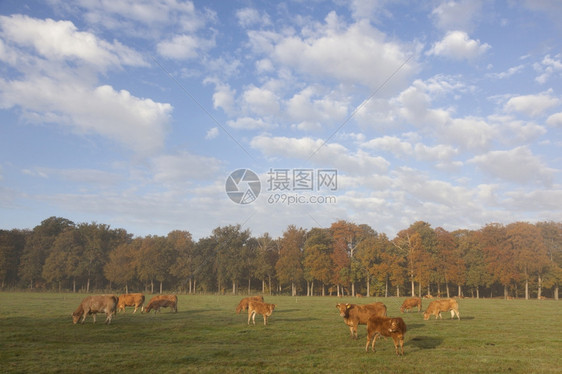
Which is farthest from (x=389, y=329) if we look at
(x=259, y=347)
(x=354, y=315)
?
(x=259, y=347)

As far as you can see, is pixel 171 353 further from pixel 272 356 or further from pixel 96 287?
pixel 96 287

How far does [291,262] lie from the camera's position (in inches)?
2931

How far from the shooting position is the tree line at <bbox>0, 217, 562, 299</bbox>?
67.4m

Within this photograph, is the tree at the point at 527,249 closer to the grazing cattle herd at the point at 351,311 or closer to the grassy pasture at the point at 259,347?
the grazing cattle herd at the point at 351,311

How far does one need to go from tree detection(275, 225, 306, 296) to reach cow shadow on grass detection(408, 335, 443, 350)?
56537 millimetres

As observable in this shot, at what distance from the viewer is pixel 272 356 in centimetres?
1370

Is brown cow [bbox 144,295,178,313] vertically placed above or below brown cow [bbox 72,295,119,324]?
below

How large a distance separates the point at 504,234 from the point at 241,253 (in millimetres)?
53431

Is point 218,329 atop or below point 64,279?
atop

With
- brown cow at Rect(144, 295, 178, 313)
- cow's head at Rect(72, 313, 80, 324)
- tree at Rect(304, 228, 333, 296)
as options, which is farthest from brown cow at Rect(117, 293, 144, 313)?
tree at Rect(304, 228, 333, 296)

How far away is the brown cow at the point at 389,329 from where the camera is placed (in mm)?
14195

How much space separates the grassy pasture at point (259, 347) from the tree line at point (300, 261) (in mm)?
48152

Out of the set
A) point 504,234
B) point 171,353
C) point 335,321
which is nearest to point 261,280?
point 504,234

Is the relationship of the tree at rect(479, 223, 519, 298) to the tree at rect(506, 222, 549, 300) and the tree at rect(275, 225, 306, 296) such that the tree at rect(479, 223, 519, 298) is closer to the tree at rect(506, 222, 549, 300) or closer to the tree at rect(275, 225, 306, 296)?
the tree at rect(506, 222, 549, 300)
